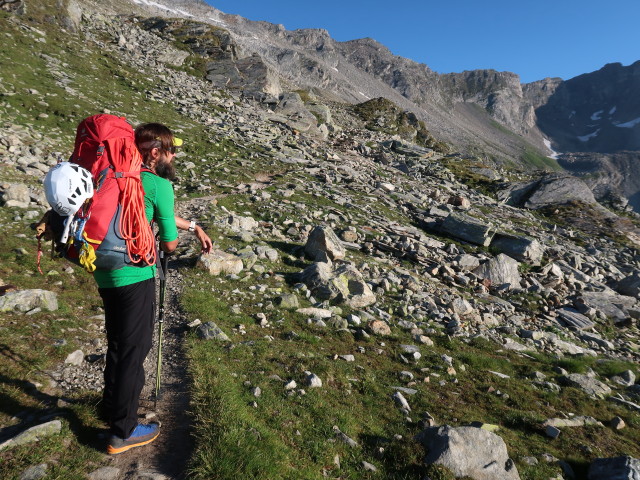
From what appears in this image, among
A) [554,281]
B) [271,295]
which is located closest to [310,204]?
[271,295]

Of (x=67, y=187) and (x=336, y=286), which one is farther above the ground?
(x=67, y=187)

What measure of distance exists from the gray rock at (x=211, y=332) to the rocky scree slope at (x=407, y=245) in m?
0.32

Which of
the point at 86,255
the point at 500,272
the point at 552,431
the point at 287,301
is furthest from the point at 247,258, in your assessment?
the point at 500,272

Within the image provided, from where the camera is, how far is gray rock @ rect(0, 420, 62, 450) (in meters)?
4.07

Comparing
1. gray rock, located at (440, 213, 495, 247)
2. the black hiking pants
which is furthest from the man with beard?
gray rock, located at (440, 213, 495, 247)

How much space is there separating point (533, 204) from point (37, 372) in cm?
4916

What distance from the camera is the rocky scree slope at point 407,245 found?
41.0 feet

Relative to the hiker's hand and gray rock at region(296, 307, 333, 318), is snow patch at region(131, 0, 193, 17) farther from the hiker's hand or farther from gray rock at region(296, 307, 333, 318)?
the hiker's hand

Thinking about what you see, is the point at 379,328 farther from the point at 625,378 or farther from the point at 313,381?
the point at 625,378

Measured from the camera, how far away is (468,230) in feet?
79.9

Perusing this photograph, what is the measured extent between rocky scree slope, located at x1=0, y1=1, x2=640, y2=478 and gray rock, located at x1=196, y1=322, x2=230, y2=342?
32cm

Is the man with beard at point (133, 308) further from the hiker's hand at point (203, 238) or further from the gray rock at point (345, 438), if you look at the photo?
the gray rock at point (345, 438)

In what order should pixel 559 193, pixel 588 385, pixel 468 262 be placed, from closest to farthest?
1. pixel 588 385
2. pixel 468 262
3. pixel 559 193

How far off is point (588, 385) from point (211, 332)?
11.0 metres
